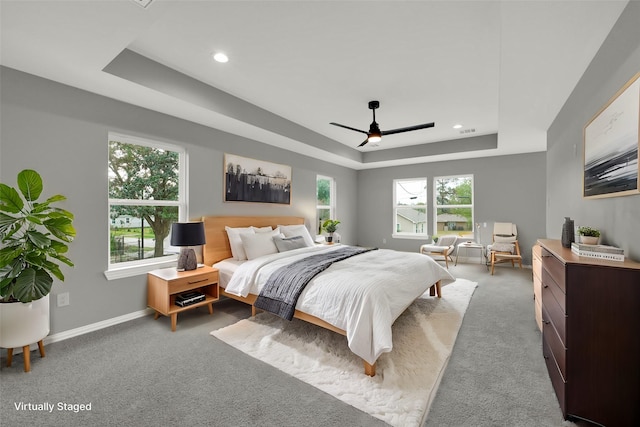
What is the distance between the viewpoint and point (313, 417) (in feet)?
5.53

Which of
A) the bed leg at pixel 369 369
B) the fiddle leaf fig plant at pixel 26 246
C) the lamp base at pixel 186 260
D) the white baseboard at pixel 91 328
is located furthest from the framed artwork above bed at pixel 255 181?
the bed leg at pixel 369 369

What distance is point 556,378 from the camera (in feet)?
5.96

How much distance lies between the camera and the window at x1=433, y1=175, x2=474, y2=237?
6500mm

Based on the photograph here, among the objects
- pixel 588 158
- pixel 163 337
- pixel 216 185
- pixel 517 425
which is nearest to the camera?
pixel 517 425

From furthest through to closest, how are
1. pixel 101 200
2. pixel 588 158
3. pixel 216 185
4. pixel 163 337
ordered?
pixel 216 185 < pixel 101 200 < pixel 163 337 < pixel 588 158

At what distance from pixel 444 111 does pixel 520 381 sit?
139 inches

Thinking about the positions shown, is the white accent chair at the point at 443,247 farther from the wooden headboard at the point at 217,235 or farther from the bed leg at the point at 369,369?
the bed leg at the point at 369,369

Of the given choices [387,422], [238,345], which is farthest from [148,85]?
[387,422]

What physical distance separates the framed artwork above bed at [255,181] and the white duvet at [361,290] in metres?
1.38

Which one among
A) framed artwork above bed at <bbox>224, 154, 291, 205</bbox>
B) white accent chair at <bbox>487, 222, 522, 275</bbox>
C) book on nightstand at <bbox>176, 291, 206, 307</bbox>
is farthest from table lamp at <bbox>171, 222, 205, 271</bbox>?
white accent chair at <bbox>487, 222, 522, 275</bbox>

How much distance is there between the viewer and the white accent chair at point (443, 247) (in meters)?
5.79

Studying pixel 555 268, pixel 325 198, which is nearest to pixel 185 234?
pixel 555 268

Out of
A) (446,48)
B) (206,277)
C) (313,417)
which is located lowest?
(313,417)

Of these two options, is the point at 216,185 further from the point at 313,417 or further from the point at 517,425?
the point at 517,425
